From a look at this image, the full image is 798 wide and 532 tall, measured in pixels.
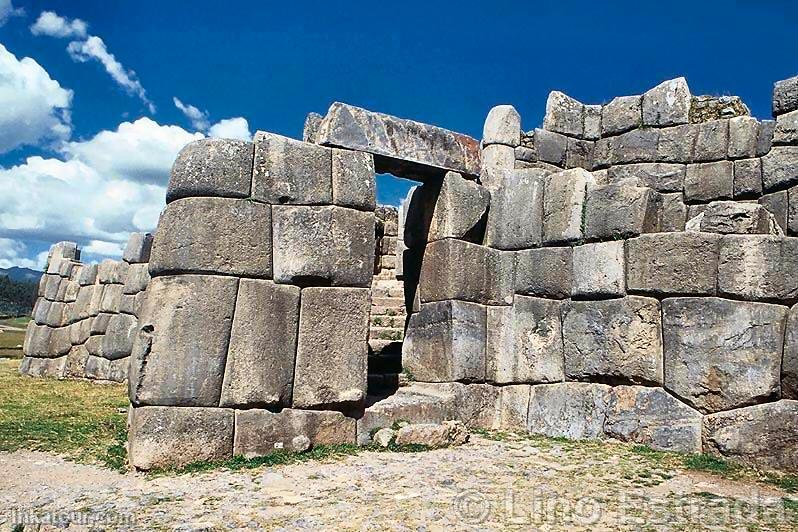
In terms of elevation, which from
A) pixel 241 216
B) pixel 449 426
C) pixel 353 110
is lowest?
pixel 449 426

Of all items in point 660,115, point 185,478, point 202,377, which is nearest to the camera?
point 185,478

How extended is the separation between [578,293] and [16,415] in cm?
749

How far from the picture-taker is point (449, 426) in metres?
7.38

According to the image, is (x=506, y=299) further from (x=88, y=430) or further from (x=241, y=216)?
(x=88, y=430)

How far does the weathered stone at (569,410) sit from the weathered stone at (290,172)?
3.50m

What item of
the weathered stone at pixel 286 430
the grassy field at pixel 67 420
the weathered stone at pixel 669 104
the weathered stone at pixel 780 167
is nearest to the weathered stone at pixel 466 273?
the weathered stone at pixel 286 430

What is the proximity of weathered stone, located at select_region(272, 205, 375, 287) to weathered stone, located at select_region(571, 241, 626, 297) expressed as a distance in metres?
2.48

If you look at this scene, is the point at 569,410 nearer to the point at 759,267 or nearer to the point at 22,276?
the point at 759,267

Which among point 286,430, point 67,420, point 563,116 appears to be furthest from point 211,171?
point 563,116

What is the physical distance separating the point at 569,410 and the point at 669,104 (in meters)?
5.34

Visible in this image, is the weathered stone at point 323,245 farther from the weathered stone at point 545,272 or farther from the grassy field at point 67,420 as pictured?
the grassy field at point 67,420

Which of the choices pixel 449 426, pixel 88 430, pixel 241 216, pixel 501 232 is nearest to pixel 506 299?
pixel 501 232

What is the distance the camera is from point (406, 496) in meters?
5.29

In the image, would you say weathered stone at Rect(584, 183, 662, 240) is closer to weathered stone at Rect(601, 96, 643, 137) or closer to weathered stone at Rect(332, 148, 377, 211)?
weathered stone at Rect(332, 148, 377, 211)
